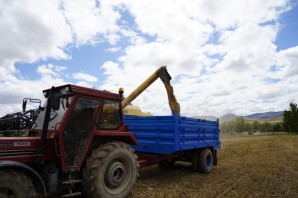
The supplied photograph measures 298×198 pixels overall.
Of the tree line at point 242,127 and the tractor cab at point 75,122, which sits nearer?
the tractor cab at point 75,122

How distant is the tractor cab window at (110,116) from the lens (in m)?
5.68

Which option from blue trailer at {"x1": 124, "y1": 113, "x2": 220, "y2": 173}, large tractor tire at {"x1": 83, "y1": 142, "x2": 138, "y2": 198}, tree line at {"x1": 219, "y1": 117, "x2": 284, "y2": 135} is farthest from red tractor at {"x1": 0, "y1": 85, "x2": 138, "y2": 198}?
tree line at {"x1": 219, "y1": 117, "x2": 284, "y2": 135}

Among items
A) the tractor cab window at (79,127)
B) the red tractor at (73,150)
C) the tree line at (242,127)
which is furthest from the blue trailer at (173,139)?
the tree line at (242,127)

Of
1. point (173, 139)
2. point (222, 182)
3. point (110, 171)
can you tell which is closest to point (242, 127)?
point (222, 182)

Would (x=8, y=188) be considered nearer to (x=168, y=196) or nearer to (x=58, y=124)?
(x=58, y=124)

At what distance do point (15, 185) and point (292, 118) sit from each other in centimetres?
5771

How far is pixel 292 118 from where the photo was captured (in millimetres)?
53375

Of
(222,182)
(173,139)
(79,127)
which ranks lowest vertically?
(222,182)

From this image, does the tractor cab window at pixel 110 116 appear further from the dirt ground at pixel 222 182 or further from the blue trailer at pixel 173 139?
the blue trailer at pixel 173 139

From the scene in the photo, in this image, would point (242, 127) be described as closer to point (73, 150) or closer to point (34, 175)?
point (73, 150)

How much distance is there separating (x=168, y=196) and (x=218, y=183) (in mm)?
2054

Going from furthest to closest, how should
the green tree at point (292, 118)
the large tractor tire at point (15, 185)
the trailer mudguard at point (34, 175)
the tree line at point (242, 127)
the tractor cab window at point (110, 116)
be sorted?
1. the tree line at point (242, 127)
2. the green tree at point (292, 118)
3. the tractor cab window at point (110, 116)
4. the trailer mudguard at point (34, 175)
5. the large tractor tire at point (15, 185)

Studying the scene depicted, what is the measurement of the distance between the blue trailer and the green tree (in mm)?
50333

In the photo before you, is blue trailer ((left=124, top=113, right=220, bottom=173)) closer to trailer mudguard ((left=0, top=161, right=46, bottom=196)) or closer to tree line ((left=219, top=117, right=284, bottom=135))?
trailer mudguard ((left=0, top=161, right=46, bottom=196))
